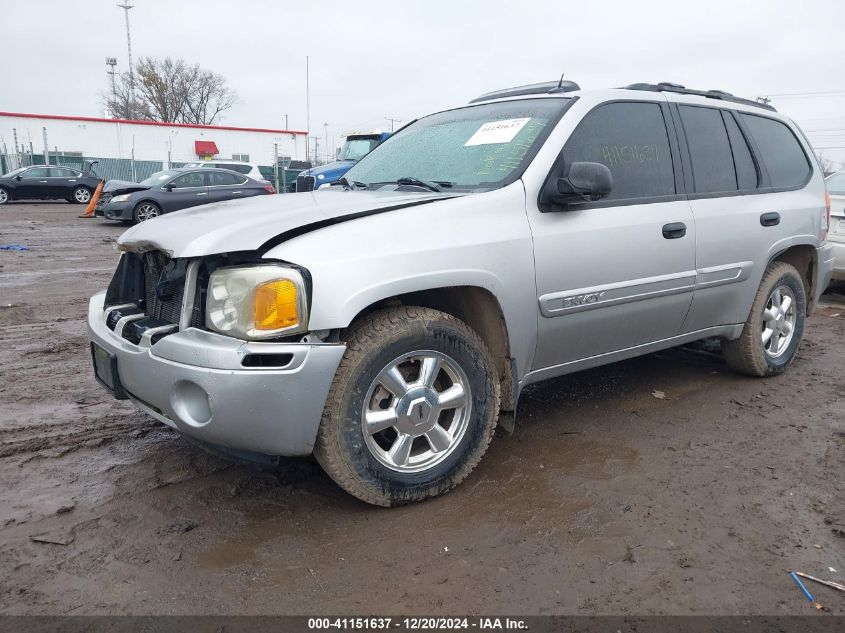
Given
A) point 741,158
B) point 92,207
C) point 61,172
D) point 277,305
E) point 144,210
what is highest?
point 741,158

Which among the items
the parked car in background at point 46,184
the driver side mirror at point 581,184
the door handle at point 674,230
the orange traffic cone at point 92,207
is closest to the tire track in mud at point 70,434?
the driver side mirror at point 581,184

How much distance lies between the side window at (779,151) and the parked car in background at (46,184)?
23279 millimetres

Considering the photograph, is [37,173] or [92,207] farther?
[37,173]

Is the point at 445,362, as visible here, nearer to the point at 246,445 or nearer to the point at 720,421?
the point at 246,445

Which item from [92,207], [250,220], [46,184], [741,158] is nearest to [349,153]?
[92,207]

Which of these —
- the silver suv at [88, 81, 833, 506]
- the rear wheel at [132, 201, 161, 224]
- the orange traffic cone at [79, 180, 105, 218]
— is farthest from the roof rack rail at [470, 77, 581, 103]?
the orange traffic cone at [79, 180, 105, 218]

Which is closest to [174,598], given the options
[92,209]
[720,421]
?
[720,421]

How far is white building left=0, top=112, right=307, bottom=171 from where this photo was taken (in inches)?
1284

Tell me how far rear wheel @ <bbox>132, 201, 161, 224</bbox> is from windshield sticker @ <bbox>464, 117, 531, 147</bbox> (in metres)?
13.0

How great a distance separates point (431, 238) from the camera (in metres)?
2.73

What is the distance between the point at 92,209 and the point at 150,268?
18.0 m

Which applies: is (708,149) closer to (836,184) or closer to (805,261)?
(805,261)

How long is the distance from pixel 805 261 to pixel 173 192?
13.7m

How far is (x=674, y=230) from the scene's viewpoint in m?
3.58
